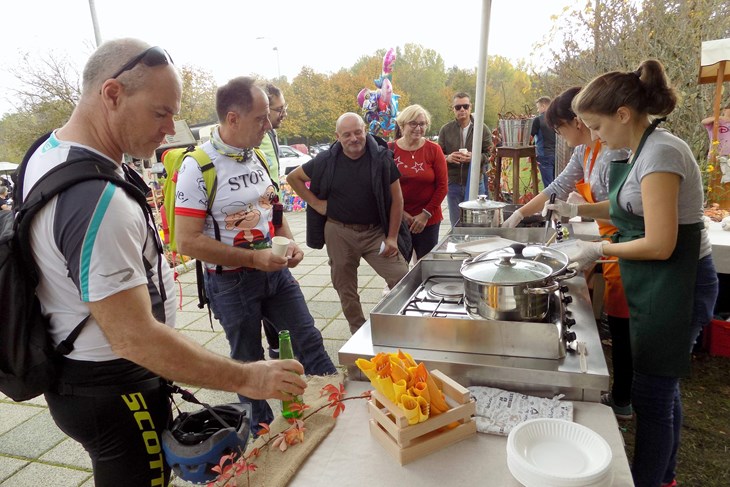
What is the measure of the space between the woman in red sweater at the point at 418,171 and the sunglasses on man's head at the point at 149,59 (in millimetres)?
2929

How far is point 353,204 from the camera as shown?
342 cm

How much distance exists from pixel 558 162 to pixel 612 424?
6.45 metres

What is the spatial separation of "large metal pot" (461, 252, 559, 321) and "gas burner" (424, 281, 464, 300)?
324mm

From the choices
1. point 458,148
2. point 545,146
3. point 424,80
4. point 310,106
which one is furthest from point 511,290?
point 424,80

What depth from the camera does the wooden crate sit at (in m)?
1.10

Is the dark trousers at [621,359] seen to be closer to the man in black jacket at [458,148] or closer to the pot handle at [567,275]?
the pot handle at [567,275]

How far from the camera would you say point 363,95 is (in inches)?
351

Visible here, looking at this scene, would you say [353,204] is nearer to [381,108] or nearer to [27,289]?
[27,289]

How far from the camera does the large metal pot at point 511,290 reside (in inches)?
55.7

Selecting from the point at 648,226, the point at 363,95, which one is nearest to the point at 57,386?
the point at 648,226

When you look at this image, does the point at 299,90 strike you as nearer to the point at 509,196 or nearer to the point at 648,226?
the point at 509,196

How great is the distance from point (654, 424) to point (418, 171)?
274 centimetres

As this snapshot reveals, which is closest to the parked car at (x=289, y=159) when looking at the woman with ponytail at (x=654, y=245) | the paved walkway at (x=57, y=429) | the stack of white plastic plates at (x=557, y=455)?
the paved walkway at (x=57, y=429)

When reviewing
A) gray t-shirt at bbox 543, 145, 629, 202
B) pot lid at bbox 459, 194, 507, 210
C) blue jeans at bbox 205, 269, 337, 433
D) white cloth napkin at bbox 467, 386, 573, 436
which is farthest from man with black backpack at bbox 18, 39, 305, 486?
gray t-shirt at bbox 543, 145, 629, 202
